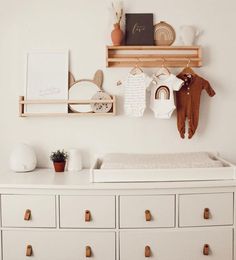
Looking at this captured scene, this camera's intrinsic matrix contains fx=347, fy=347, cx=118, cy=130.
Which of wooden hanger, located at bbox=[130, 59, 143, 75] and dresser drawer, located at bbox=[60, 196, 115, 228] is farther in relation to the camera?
wooden hanger, located at bbox=[130, 59, 143, 75]

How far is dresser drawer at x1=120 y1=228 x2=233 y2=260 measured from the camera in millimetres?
2043

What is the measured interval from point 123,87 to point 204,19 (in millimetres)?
750

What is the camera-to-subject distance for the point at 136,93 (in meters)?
2.38

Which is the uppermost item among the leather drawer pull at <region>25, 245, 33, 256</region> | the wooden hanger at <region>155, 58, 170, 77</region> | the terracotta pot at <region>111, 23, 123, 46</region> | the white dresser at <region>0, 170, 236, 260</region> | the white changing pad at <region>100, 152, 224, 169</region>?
the terracotta pot at <region>111, 23, 123, 46</region>

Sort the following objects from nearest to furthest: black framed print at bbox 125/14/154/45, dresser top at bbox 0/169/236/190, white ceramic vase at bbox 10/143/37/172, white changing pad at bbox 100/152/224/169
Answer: dresser top at bbox 0/169/236/190
white changing pad at bbox 100/152/224/169
white ceramic vase at bbox 10/143/37/172
black framed print at bbox 125/14/154/45

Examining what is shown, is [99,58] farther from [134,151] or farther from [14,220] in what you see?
[14,220]

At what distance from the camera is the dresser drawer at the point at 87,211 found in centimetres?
204

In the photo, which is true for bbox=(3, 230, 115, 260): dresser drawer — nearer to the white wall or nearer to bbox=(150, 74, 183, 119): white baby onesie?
the white wall

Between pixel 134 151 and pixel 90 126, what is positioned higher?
pixel 90 126

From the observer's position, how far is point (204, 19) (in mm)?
2461

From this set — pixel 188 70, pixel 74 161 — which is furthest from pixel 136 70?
pixel 74 161

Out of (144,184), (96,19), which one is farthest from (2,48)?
(144,184)

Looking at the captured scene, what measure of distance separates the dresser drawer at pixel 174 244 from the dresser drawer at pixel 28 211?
45 cm

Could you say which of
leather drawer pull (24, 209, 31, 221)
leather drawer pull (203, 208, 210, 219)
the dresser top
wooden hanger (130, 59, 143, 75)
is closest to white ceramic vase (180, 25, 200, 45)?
wooden hanger (130, 59, 143, 75)
